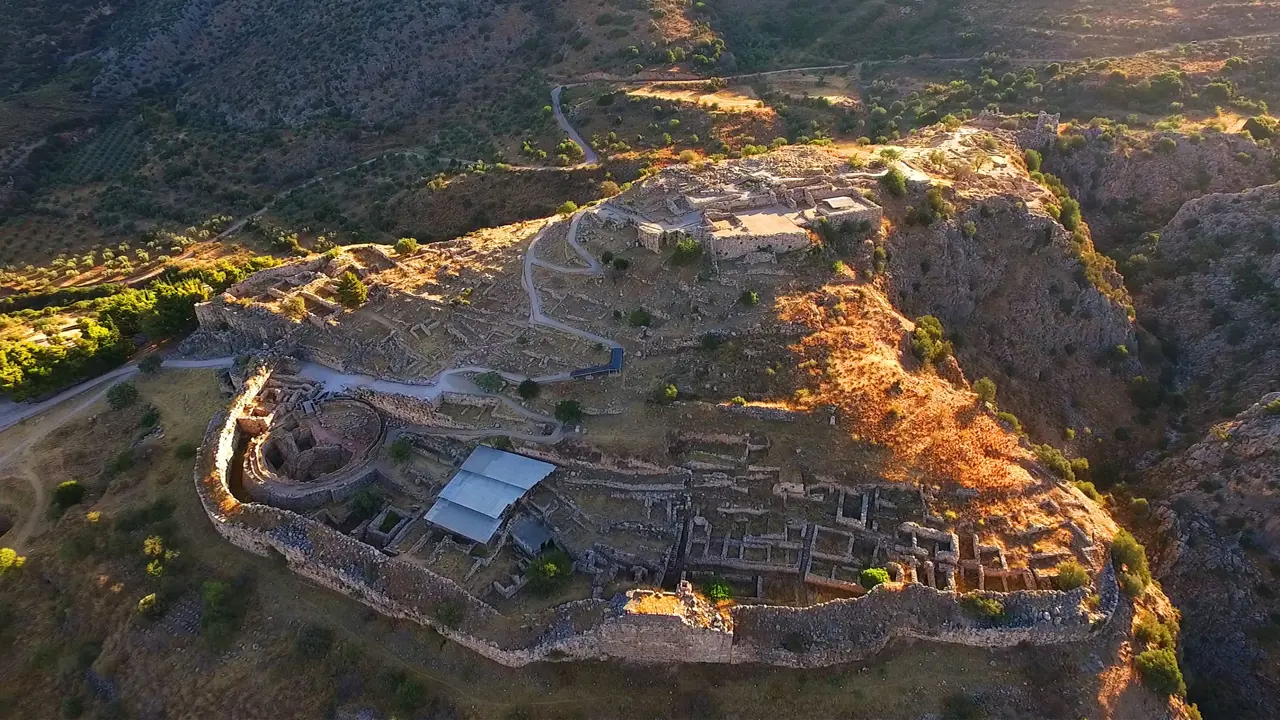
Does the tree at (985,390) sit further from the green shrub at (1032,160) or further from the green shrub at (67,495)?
the green shrub at (67,495)

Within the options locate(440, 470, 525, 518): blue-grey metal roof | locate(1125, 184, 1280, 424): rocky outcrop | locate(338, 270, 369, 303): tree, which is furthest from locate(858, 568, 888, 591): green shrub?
locate(338, 270, 369, 303): tree

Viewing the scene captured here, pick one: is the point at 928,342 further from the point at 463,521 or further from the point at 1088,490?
the point at 463,521

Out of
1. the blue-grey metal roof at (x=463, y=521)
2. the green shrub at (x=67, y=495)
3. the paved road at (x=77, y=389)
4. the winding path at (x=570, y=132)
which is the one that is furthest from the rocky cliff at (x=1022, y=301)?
the green shrub at (x=67, y=495)

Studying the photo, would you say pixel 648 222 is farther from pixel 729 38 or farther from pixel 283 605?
pixel 729 38

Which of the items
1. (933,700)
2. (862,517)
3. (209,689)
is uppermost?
(862,517)

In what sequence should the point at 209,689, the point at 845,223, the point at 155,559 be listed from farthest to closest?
1. the point at 845,223
2. the point at 155,559
3. the point at 209,689

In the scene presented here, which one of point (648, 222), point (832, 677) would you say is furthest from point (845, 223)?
point (832, 677)

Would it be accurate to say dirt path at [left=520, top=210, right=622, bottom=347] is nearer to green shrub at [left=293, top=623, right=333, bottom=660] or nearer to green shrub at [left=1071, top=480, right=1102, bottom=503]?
green shrub at [left=293, top=623, right=333, bottom=660]
